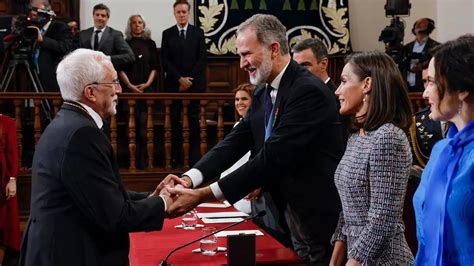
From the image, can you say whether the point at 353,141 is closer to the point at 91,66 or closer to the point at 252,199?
the point at 91,66

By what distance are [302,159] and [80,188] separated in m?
0.92

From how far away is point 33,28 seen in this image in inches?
237

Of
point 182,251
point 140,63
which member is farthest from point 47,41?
point 182,251

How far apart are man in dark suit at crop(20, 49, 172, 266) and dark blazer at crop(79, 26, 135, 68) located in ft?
14.7

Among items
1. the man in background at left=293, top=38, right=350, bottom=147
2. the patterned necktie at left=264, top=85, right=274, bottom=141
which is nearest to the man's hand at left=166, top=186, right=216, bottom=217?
the patterned necktie at left=264, top=85, right=274, bottom=141

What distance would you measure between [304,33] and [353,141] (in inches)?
254

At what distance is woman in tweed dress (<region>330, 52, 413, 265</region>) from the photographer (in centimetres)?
222

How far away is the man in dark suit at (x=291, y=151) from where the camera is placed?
8.77ft

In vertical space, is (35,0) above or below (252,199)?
above

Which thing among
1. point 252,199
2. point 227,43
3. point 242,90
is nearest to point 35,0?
point 242,90

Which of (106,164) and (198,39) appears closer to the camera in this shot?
(106,164)

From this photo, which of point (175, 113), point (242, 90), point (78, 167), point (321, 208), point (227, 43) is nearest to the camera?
point (78, 167)

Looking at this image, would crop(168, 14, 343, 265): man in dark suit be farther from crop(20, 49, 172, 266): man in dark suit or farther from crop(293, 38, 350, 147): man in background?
crop(293, 38, 350, 147): man in background

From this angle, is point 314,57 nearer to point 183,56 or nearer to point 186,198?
point 186,198
